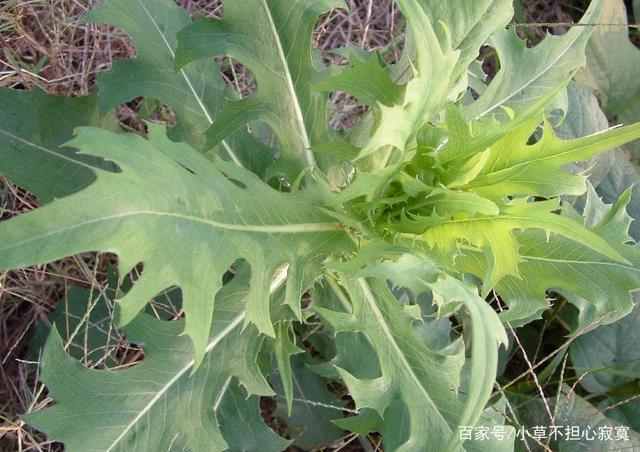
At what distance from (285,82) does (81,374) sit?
706mm

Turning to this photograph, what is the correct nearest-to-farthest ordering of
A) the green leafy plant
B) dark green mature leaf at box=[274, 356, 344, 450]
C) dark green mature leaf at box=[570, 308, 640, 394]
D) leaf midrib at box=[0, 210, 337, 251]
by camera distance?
leaf midrib at box=[0, 210, 337, 251] → the green leafy plant → dark green mature leaf at box=[274, 356, 344, 450] → dark green mature leaf at box=[570, 308, 640, 394]

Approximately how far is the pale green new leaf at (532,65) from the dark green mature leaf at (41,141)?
0.94 meters

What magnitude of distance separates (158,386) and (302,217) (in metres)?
0.47

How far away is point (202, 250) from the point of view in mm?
998

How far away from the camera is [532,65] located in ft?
5.28

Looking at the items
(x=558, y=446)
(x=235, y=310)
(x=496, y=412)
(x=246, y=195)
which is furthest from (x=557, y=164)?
(x=558, y=446)

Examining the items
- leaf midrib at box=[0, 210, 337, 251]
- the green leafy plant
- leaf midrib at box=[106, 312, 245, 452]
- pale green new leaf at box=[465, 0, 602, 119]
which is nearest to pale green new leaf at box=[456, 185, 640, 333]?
the green leafy plant

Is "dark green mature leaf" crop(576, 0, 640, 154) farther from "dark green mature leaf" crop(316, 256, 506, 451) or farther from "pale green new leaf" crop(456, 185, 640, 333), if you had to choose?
"dark green mature leaf" crop(316, 256, 506, 451)

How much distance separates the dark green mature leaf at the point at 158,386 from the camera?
1308 mm

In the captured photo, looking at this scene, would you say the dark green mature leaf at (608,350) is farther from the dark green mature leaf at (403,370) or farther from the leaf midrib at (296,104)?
the leaf midrib at (296,104)

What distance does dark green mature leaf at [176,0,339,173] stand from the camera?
1.35 m

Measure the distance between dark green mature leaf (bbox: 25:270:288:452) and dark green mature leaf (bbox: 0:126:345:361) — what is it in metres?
0.25

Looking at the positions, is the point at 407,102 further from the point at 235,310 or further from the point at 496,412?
the point at 496,412

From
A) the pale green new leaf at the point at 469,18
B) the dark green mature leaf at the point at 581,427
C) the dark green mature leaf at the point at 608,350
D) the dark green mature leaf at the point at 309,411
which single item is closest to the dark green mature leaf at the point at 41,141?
the pale green new leaf at the point at 469,18
